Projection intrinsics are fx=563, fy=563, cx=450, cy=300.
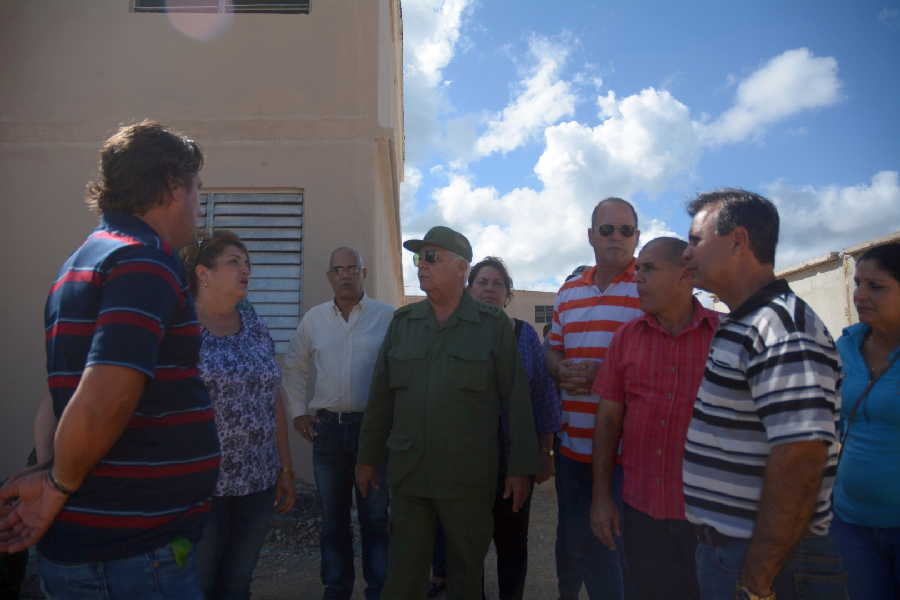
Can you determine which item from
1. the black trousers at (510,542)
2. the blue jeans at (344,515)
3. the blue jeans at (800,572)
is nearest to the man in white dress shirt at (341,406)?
the blue jeans at (344,515)

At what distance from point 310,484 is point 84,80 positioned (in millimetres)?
4557

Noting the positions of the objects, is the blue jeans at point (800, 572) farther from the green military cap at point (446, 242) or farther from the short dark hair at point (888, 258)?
the green military cap at point (446, 242)

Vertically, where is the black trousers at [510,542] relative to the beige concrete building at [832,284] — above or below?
below

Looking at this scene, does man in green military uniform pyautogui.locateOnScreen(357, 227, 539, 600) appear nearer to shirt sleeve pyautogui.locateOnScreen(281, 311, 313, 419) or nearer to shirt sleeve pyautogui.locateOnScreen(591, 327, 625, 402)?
shirt sleeve pyautogui.locateOnScreen(591, 327, 625, 402)

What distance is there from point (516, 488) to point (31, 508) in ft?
6.73

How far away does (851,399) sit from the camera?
2.46m

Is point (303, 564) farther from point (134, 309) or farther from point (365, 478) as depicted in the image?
point (134, 309)

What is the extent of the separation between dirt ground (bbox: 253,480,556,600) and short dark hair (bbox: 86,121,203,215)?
3.04 m

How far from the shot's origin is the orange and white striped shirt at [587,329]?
286cm

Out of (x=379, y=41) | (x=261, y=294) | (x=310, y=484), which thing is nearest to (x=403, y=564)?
(x=310, y=484)

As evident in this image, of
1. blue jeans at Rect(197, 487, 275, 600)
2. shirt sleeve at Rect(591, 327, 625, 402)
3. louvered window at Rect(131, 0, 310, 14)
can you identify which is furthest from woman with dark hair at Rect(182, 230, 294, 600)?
louvered window at Rect(131, 0, 310, 14)

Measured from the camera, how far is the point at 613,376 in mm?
2461

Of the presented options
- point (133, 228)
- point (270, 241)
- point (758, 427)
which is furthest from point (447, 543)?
point (270, 241)

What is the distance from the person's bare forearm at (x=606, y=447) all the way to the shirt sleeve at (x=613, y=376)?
0.05m
